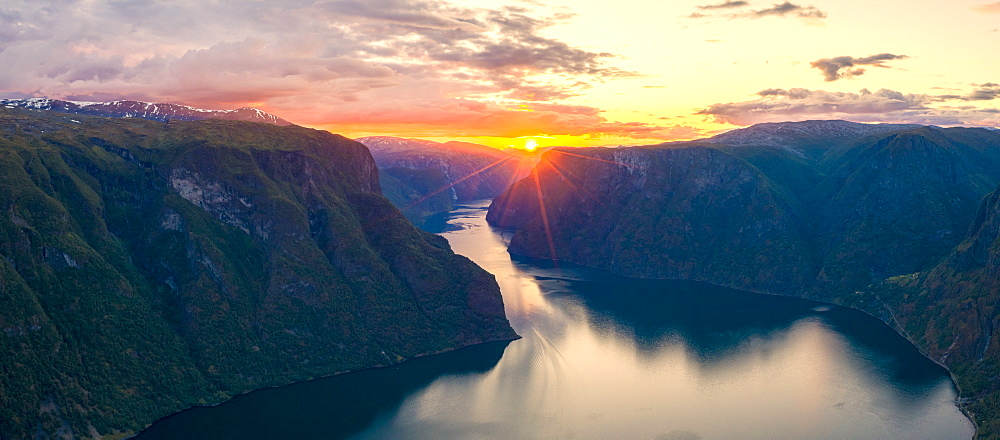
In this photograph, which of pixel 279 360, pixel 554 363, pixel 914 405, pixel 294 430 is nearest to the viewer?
pixel 294 430

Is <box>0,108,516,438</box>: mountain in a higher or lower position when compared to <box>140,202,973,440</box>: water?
higher

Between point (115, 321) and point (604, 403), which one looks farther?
point (604, 403)

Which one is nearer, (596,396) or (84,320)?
(84,320)

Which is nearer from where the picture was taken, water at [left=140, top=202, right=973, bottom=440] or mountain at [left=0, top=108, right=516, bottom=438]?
mountain at [left=0, top=108, right=516, bottom=438]

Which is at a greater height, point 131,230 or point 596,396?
point 131,230

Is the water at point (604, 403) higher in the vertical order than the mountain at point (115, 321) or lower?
lower

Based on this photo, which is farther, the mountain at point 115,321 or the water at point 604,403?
the water at point 604,403

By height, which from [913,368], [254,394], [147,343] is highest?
[147,343]

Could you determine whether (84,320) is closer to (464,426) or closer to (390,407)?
(390,407)

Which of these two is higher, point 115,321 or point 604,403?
point 115,321


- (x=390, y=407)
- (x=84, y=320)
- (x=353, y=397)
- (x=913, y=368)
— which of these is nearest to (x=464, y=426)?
(x=390, y=407)

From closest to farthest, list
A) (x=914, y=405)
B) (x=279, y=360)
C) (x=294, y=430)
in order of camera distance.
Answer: (x=294, y=430), (x=914, y=405), (x=279, y=360)
